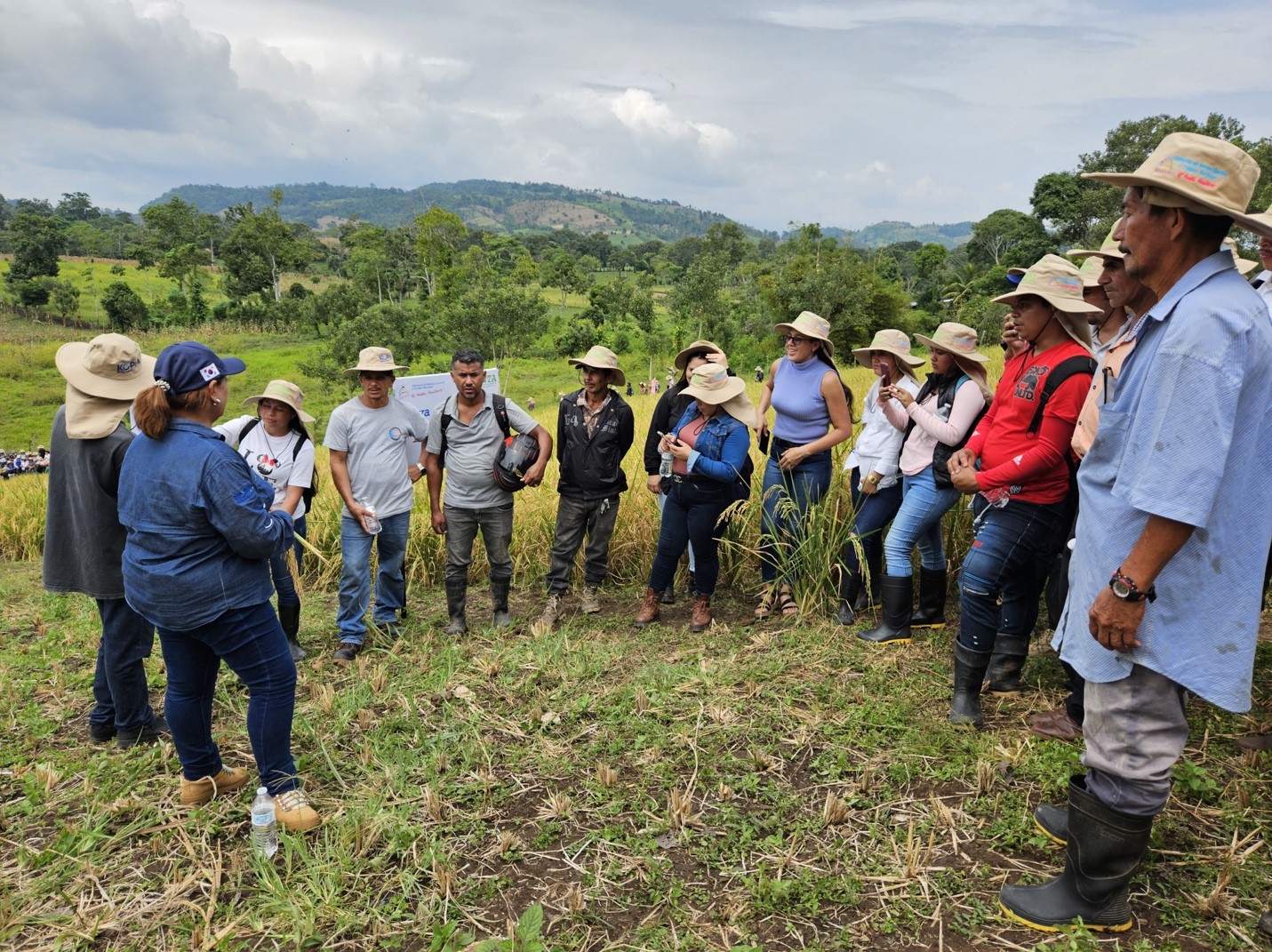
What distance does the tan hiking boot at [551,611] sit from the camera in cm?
496

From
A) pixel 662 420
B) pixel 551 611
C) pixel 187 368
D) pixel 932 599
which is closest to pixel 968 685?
pixel 932 599

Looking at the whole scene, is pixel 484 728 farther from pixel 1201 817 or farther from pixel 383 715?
pixel 1201 817

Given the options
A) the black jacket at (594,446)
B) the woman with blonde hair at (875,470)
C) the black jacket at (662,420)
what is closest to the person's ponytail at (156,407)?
the black jacket at (594,446)

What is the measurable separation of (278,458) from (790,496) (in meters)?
3.18

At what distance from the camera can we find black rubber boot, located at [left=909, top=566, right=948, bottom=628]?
4418 millimetres

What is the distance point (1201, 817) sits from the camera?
2.60m

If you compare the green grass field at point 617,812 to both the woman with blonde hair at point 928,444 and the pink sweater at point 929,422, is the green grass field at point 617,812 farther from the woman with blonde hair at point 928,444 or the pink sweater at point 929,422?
the pink sweater at point 929,422

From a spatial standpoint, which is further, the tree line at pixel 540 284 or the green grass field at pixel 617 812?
the tree line at pixel 540 284

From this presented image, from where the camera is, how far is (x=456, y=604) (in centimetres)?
498

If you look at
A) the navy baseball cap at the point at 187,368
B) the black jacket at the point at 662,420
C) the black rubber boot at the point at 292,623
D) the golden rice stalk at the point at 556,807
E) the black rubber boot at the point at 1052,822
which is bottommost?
the black rubber boot at the point at 292,623

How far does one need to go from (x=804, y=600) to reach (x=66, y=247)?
73.8 metres

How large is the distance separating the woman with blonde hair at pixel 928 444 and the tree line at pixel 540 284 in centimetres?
2322

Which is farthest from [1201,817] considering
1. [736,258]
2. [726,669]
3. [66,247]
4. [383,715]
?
[66,247]

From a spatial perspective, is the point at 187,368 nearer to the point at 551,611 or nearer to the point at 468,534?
the point at 468,534
